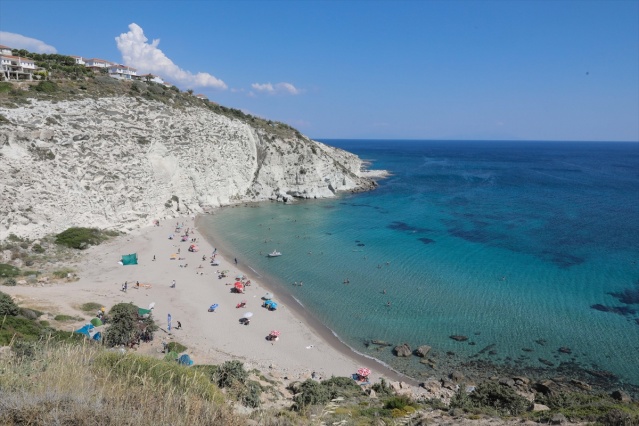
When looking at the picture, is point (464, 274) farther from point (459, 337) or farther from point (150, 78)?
point (150, 78)

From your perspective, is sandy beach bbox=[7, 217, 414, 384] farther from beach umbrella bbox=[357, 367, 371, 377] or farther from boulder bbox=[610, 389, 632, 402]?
boulder bbox=[610, 389, 632, 402]

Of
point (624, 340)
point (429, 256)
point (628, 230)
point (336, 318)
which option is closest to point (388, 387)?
point (336, 318)

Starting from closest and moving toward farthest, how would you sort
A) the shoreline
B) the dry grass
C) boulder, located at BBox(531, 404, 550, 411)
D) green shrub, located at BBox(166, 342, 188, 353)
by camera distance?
the dry grass, boulder, located at BBox(531, 404, 550, 411), green shrub, located at BBox(166, 342, 188, 353), the shoreline

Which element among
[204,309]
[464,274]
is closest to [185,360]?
[204,309]

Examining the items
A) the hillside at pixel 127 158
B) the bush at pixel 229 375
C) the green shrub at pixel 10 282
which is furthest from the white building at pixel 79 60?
the bush at pixel 229 375

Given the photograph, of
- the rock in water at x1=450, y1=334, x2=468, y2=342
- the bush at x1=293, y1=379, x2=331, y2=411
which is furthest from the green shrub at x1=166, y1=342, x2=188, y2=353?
the rock in water at x1=450, y1=334, x2=468, y2=342

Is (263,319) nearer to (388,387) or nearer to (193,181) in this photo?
(388,387)

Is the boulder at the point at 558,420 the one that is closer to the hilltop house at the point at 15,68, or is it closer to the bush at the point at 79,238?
the bush at the point at 79,238

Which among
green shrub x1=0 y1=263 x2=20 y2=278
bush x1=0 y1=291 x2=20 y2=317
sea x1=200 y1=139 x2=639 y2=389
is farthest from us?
green shrub x1=0 y1=263 x2=20 y2=278

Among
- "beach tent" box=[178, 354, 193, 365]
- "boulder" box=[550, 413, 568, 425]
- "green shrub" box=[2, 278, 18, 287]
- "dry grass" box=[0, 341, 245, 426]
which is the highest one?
"dry grass" box=[0, 341, 245, 426]
